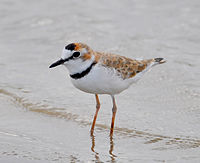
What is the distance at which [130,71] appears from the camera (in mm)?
7566

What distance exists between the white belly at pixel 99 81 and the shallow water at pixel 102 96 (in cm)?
81

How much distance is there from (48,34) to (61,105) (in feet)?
15.6

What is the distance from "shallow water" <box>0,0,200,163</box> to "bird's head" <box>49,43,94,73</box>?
1155 millimetres

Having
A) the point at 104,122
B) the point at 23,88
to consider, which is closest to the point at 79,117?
the point at 104,122

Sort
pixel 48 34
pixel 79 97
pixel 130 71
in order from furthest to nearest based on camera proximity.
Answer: pixel 48 34
pixel 79 97
pixel 130 71

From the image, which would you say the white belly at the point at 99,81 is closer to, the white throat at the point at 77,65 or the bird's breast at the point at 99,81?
the bird's breast at the point at 99,81

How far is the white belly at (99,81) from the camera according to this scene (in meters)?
6.63

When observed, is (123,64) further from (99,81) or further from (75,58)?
(75,58)

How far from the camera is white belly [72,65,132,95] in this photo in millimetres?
6633

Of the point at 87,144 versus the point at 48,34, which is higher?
the point at 48,34

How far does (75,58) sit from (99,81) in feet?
1.59

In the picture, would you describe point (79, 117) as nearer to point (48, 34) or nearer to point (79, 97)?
point (79, 97)

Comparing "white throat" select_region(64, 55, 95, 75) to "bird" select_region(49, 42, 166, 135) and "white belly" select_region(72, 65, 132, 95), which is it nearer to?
"bird" select_region(49, 42, 166, 135)

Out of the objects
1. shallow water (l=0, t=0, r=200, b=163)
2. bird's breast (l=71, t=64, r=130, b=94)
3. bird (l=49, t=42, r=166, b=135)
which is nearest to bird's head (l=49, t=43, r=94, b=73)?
bird (l=49, t=42, r=166, b=135)
